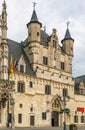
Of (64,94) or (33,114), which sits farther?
(64,94)

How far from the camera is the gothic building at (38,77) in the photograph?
55062 mm

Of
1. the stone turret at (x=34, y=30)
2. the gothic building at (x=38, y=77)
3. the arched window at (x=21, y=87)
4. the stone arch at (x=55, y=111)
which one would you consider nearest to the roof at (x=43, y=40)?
the gothic building at (x=38, y=77)

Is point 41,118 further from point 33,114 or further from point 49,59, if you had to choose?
point 49,59

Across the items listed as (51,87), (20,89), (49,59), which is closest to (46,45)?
(49,59)

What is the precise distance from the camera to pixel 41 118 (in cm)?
6056

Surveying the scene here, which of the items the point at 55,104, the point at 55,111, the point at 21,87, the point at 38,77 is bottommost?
the point at 55,111

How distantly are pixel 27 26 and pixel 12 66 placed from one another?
1422 centimetres

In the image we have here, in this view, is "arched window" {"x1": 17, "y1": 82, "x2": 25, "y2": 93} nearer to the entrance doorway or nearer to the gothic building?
the gothic building

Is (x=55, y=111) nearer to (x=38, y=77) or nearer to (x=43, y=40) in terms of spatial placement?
(x=38, y=77)

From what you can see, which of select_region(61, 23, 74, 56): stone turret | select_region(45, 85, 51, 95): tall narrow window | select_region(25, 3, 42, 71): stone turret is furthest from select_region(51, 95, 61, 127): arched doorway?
select_region(61, 23, 74, 56): stone turret

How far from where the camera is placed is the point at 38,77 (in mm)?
61219

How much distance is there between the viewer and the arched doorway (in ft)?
209

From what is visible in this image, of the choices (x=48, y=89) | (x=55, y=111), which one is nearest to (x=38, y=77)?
(x=48, y=89)

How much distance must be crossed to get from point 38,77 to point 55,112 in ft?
30.6
